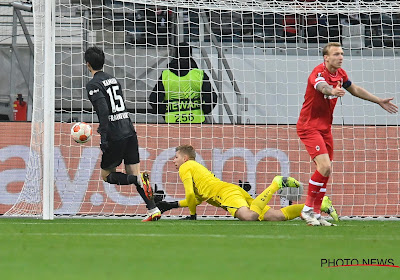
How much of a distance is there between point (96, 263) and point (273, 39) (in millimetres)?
8916

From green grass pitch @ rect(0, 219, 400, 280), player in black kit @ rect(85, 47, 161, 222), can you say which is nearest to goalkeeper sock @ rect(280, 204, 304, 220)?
player in black kit @ rect(85, 47, 161, 222)

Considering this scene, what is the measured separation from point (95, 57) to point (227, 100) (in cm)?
322

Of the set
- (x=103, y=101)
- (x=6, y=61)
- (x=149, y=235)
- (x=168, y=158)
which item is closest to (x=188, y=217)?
(x=168, y=158)

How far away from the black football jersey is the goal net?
568 mm

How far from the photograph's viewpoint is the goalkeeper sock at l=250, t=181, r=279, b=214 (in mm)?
→ 8172

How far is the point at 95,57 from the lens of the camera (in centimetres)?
829

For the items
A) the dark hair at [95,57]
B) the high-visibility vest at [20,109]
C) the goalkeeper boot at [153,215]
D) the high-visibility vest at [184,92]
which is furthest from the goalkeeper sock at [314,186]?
the high-visibility vest at [20,109]

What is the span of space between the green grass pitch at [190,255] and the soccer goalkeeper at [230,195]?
226 centimetres

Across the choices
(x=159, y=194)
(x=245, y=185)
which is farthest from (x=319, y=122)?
(x=159, y=194)

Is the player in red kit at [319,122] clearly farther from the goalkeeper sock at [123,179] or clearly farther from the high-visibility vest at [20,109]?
the high-visibility vest at [20,109]

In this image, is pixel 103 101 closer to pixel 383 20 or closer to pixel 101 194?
pixel 101 194

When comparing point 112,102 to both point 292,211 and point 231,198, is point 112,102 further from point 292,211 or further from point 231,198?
point 292,211

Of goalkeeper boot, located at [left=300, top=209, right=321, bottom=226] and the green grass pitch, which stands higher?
the green grass pitch

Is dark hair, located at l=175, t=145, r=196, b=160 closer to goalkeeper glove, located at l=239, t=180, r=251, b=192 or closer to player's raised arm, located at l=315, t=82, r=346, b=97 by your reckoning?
goalkeeper glove, located at l=239, t=180, r=251, b=192
